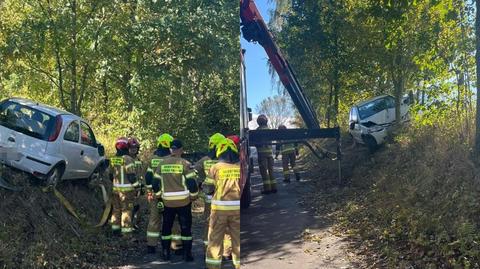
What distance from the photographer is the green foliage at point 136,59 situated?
1006 cm

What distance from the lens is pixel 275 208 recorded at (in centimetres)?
1091

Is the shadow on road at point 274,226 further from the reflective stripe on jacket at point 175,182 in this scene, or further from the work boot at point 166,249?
the reflective stripe on jacket at point 175,182

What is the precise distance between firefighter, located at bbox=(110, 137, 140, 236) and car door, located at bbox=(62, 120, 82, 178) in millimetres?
869

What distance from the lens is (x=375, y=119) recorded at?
1305 cm

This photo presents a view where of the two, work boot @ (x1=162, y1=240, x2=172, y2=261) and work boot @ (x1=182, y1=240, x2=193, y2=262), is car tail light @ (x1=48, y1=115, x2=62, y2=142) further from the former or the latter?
work boot @ (x1=182, y1=240, x2=193, y2=262)

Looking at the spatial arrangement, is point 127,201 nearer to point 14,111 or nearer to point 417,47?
point 14,111

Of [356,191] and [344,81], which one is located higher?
[344,81]

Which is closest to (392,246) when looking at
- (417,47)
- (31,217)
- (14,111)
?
(31,217)

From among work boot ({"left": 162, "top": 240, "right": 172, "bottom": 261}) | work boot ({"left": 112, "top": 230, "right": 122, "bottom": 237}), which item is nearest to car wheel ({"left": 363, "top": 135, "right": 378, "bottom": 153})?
work boot ({"left": 162, "top": 240, "right": 172, "bottom": 261})

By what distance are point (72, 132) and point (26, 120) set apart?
1015 millimetres

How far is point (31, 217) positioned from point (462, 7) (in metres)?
8.63

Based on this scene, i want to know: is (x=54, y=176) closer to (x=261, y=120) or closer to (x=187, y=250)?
(x=187, y=250)

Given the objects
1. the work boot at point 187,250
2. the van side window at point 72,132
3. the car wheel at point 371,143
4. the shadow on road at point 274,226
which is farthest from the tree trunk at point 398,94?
the van side window at point 72,132

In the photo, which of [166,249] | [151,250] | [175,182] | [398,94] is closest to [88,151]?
[151,250]
